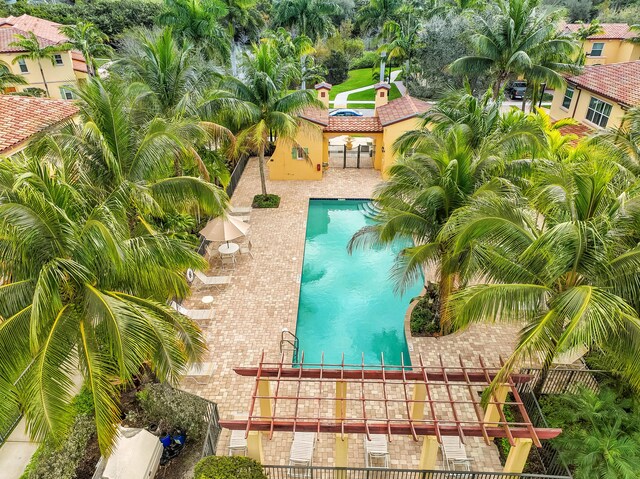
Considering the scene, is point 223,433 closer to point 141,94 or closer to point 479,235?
point 479,235

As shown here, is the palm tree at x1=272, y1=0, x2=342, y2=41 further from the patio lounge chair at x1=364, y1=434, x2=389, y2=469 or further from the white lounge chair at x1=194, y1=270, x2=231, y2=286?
the patio lounge chair at x1=364, y1=434, x2=389, y2=469

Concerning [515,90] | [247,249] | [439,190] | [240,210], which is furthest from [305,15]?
[439,190]

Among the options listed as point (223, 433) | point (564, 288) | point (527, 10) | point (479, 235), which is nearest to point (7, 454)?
point (223, 433)

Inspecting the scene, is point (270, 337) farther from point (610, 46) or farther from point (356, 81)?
point (356, 81)

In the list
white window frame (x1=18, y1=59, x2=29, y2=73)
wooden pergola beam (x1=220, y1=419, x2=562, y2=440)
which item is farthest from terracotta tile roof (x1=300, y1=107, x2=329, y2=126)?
white window frame (x1=18, y1=59, x2=29, y2=73)

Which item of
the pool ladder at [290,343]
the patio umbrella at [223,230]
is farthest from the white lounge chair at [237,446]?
the patio umbrella at [223,230]

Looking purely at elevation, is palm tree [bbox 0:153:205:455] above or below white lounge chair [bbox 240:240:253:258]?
above

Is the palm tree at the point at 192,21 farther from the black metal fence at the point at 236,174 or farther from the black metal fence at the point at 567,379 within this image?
the black metal fence at the point at 567,379
